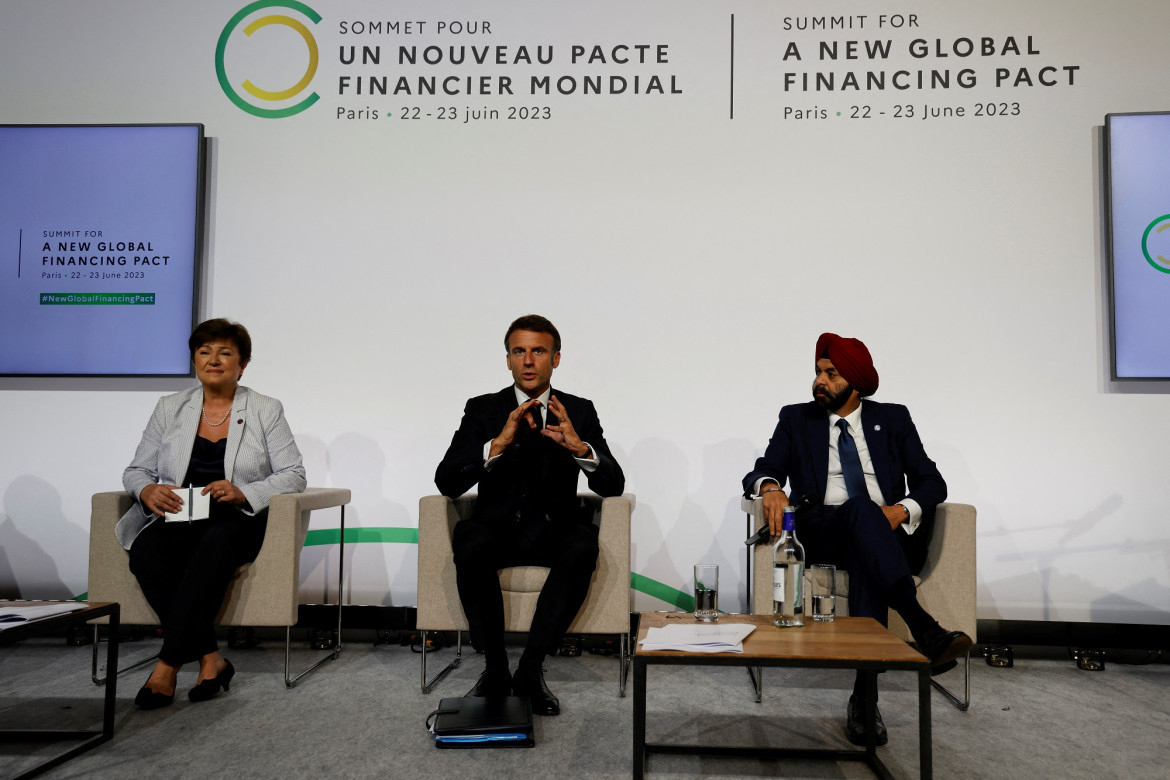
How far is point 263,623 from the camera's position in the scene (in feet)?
9.68

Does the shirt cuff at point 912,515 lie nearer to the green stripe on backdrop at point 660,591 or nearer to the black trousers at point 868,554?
the black trousers at point 868,554

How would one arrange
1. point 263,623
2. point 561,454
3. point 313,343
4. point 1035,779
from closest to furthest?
point 1035,779 < point 263,623 < point 561,454 < point 313,343

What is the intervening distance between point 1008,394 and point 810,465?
1.22 meters

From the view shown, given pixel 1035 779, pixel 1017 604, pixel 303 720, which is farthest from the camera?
pixel 1017 604

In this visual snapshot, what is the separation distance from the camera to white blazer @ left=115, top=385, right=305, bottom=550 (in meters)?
3.12

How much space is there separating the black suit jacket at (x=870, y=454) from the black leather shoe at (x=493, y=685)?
1.05m

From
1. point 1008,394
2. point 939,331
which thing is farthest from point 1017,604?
point 939,331

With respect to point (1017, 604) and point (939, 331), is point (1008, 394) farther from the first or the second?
point (1017, 604)

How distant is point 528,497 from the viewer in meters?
3.09

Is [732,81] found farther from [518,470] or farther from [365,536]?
[365,536]

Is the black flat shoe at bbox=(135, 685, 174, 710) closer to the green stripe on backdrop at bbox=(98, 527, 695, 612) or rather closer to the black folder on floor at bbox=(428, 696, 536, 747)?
the black folder on floor at bbox=(428, 696, 536, 747)

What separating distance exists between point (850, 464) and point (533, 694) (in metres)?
1.34

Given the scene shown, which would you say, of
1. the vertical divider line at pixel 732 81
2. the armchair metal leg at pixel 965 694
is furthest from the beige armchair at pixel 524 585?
the vertical divider line at pixel 732 81

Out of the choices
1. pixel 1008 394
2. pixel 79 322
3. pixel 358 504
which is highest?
pixel 79 322
